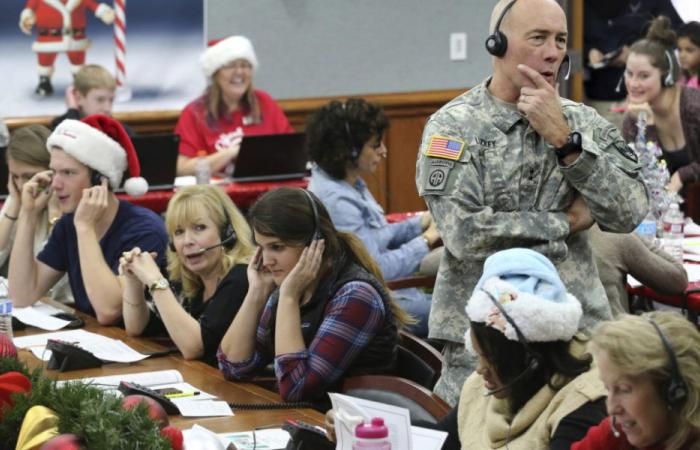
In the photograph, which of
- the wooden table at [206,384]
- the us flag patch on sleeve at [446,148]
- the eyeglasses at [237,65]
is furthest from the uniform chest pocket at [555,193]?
the eyeglasses at [237,65]

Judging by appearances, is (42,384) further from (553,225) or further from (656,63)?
(656,63)

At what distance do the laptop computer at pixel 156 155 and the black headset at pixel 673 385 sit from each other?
4646 millimetres

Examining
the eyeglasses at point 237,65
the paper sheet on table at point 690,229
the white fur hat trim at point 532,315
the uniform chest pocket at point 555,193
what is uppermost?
the eyeglasses at point 237,65

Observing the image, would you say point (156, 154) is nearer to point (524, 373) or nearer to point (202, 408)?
point (202, 408)

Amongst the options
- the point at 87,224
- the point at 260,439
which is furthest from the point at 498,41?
the point at 87,224

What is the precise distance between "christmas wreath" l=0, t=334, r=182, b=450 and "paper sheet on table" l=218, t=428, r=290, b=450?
515mm

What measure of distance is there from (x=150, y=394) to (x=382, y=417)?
0.89 metres

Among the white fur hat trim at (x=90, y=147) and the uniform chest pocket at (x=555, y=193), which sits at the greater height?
the uniform chest pocket at (x=555, y=193)

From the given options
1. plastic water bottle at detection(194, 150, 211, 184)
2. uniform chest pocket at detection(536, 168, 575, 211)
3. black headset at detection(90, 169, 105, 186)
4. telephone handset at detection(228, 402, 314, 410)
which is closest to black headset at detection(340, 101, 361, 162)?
black headset at detection(90, 169, 105, 186)

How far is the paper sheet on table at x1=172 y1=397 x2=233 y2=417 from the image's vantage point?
3475 mm

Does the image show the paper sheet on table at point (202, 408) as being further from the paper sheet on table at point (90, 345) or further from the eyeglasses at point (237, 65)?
the eyeglasses at point (237, 65)

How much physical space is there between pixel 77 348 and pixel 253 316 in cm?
55

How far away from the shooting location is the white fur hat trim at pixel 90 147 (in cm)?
493

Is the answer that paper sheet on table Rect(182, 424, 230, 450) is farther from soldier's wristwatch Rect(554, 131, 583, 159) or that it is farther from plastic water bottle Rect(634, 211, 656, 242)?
plastic water bottle Rect(634, 211, 656, 242)
